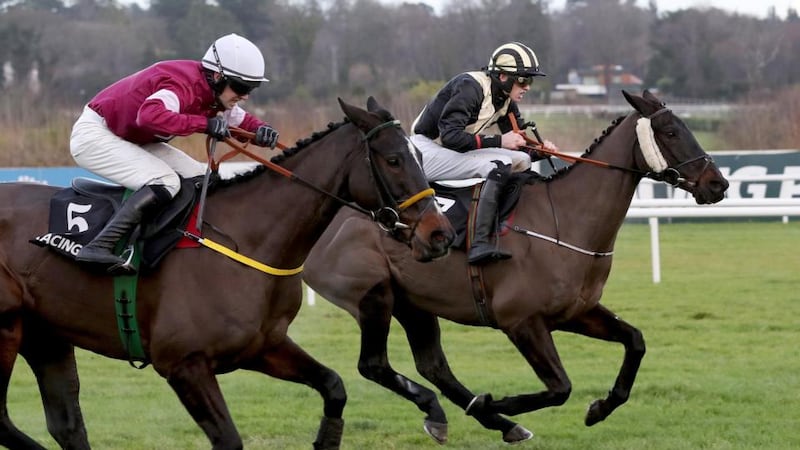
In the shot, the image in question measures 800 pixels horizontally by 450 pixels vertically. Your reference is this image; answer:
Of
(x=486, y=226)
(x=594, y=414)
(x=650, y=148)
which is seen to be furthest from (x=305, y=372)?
(x=650, y=148)

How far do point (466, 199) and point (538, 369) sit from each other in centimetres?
103

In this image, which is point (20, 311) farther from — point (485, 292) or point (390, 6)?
point (390, 6)

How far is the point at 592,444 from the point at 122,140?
→ 2.86 meters

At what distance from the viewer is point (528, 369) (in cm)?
915

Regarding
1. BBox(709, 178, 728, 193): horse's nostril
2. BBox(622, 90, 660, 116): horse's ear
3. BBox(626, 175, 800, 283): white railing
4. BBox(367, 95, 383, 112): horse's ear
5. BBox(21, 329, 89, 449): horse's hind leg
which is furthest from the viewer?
BBox(626, 175, 800, 283): white railing

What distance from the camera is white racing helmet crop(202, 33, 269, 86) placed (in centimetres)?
543

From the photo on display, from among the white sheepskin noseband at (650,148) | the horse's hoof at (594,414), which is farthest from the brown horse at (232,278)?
the white sheepskin noseband at (650,148)

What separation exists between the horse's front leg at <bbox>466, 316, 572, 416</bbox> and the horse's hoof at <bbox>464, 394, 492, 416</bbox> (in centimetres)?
3

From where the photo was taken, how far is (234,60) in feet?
17.8

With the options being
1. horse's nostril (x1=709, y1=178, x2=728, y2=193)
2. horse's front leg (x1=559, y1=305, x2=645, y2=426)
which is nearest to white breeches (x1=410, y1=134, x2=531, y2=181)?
horse's front leg (x1=559, y1=305, x2=645, y2=426)

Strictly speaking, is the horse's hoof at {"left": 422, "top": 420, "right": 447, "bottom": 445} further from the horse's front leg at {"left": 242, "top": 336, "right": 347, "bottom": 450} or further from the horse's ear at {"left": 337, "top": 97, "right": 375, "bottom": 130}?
the horse's ear at {"left": 337, "top": 97, "right": 375, "bottom": 130}

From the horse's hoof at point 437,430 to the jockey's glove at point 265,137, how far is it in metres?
2.15

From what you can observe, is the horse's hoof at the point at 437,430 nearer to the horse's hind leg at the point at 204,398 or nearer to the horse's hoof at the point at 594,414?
the horse's hoof at the point at 594,414

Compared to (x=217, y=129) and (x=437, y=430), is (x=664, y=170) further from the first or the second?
(x=217, y=129)
